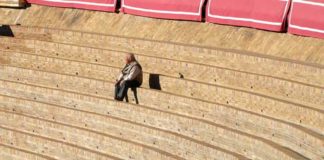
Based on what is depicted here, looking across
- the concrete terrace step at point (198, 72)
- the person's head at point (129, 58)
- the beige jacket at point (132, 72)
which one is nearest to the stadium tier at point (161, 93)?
the concrete terrace step at point (198, 72)

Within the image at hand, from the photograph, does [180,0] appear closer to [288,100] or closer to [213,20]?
[213,20]

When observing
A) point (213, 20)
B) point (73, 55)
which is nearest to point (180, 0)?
point (213, 20)

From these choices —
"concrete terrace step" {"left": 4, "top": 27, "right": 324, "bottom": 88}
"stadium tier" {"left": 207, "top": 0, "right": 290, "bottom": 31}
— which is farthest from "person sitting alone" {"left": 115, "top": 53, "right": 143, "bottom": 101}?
"stadium tier" {"left": 207, "top": 0, "right": 290, "bottom": 31}

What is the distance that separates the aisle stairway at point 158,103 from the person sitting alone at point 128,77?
23cm

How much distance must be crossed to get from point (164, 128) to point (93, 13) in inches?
279

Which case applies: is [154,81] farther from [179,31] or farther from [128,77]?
Result: [179,31]

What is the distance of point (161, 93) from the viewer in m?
16.4

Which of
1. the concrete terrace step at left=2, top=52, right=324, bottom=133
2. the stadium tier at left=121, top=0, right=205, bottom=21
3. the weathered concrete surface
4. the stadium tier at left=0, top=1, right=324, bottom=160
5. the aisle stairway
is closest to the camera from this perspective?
the concrete terrace step at left=2, top=52, right=324, bottom=133

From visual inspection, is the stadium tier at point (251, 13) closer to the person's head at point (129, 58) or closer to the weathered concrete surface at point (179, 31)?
the weathered concrete surface at point (179, 31)

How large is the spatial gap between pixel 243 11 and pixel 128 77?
311 centimetres

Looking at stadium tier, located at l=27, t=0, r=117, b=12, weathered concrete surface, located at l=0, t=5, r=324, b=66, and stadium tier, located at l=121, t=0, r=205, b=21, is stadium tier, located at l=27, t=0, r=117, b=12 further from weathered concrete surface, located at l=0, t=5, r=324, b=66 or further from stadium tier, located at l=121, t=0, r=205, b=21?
stadium tier, located at l=121, t=0, r=205, b=21

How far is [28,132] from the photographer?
58.3 ft

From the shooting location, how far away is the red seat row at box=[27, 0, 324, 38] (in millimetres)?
16875

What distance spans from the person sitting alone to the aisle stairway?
0.23 metres
